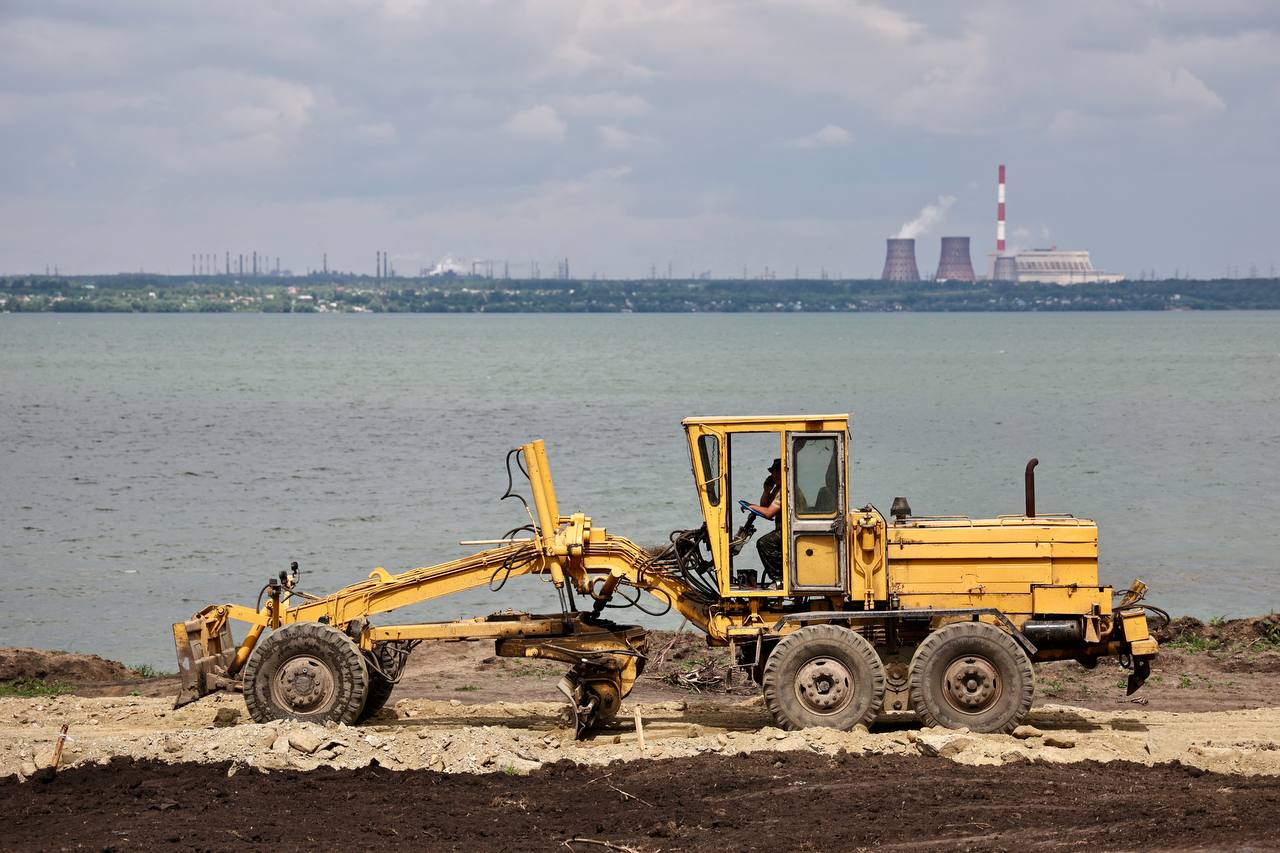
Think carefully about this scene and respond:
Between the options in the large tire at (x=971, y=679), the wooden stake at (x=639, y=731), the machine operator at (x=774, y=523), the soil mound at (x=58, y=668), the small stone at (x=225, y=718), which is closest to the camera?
the wooden stake at (x=639, y=731)

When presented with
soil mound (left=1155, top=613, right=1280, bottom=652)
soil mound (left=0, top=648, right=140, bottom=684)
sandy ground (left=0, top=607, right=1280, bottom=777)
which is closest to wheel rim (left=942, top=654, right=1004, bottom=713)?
sandy ground (left=0, top=607, right=1280, bottom=777)

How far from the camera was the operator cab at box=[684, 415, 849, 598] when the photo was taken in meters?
14.4

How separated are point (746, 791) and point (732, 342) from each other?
512 feet

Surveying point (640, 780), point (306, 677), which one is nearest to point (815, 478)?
point (640, 780)

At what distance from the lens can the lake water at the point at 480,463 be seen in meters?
27.5

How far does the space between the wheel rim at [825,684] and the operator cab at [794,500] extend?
2.02 feet

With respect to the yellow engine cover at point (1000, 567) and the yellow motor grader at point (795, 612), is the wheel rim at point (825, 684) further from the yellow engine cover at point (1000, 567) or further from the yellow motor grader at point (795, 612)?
the yellow engine cover at point (1000, 567)

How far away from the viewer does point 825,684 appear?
14.3 m

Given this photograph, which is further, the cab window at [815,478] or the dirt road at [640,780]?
the cab window at [815,478]

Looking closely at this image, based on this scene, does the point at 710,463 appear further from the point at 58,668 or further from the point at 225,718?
the point at 58,668

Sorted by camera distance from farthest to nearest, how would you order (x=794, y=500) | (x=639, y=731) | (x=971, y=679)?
(x=794, y=500), (x=971, y=679), (x=639, y=731)

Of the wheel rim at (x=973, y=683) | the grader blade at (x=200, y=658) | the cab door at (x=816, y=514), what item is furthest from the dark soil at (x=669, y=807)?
the cab door at (x=816, y=514)

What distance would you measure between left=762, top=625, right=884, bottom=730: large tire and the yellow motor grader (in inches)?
0.5

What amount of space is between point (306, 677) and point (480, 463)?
102ft
